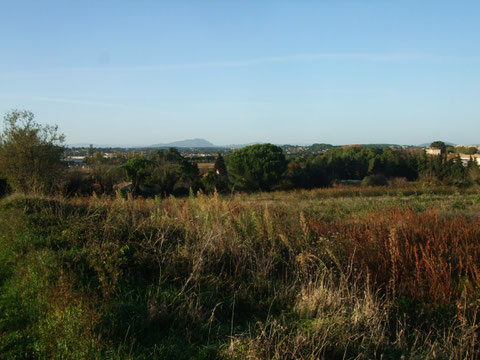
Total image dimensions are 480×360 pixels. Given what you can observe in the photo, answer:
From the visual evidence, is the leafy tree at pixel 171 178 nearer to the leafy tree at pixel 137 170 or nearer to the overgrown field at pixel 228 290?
the leafy tree at pixel 137 170

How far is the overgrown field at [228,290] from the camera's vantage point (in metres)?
3.17

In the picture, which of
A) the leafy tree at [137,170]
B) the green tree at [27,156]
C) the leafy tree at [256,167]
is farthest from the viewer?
the leafy tree at [256,167]

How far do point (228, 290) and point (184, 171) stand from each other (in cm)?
2878

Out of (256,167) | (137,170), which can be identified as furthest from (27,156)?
(256,167)

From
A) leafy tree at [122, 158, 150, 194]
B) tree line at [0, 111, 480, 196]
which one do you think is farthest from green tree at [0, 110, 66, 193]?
leafy tree at [122, 158, 150, 194]

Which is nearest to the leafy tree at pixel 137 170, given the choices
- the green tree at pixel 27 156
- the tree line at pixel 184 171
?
the tree line at pixel 184 171

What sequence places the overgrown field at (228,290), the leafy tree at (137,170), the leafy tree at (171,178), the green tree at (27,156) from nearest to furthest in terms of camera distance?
the overgrown field at (228,290)
the green tree at (27,156)
the leafy tree at (171,178)
the leafy tree at (137,170)

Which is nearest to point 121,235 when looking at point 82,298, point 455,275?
point 82,298

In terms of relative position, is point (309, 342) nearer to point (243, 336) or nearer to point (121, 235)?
point (243, 336)

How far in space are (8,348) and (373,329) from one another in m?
3.62

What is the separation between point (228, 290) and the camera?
177 inches

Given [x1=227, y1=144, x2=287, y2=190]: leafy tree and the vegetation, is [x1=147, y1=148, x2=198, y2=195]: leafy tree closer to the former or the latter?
[x1=227, y1=144, x2=287, y2=190]: leafy tree

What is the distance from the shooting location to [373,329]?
11.2 ft

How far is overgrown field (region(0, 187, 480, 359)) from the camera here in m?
3.17
